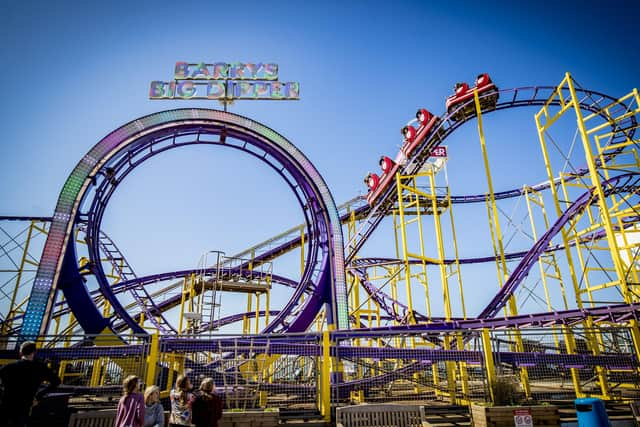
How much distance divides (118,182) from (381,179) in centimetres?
1233

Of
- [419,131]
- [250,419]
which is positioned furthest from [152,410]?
[419,131]

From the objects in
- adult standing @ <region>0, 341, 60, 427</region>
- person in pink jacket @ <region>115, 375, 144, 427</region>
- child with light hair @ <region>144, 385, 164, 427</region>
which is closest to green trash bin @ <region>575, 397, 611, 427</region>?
child with light hair @ <region>144, 385, 164, 427</region>

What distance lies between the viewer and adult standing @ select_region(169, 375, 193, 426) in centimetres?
401

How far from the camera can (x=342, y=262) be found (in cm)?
1178

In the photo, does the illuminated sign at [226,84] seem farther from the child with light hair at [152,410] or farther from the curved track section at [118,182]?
the child with light hair at [152,410]

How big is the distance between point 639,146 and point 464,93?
621cm

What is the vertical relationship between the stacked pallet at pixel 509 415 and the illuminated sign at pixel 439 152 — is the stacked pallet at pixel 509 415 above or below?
below

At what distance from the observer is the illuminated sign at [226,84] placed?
13.5 meters

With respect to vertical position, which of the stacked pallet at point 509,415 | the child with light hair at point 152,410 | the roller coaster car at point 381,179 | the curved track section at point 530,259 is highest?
the roller coaster car at point 381,179

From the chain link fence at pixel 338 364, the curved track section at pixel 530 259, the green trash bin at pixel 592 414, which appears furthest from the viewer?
the curved track section at pixel 530 259

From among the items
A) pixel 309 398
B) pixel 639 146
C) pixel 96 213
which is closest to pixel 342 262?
pixel 309 398

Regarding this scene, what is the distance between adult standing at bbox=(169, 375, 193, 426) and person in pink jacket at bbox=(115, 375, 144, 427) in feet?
1.33

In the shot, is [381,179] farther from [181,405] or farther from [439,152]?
[181,405]

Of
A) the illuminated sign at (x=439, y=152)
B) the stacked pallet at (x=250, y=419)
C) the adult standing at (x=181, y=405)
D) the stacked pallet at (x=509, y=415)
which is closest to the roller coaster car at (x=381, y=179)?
the illuminated sign at (x=439, y=152)
